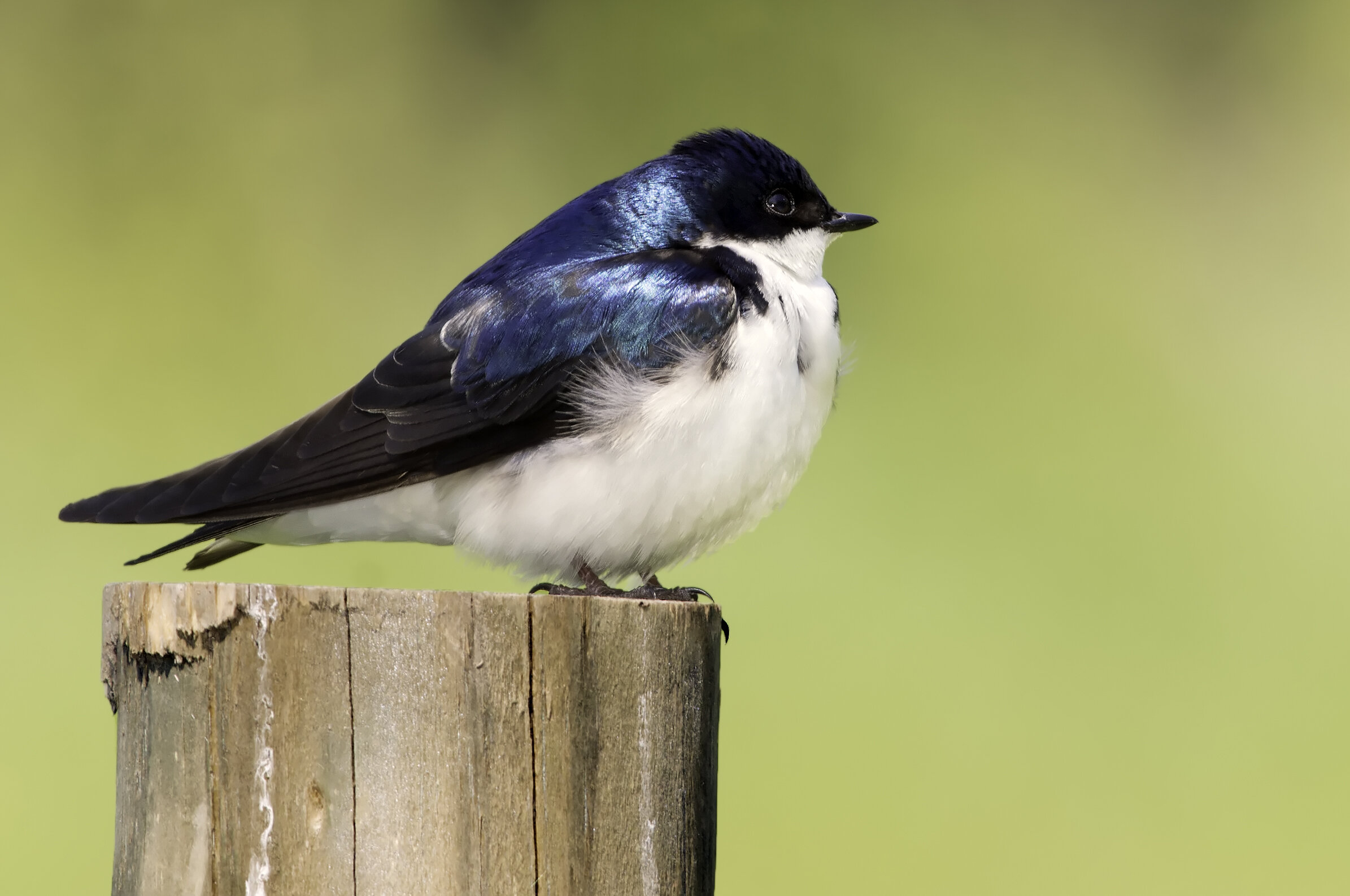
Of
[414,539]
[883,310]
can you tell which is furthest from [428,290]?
[414,539]

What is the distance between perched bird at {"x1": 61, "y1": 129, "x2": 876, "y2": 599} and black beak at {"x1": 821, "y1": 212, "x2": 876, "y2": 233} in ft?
0.67

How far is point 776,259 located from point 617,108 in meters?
4.33

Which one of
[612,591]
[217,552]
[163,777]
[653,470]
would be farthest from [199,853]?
[217,552]

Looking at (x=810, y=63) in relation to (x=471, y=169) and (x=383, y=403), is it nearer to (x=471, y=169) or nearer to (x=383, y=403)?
(x=471, y=169)

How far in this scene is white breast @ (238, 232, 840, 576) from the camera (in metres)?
2.10

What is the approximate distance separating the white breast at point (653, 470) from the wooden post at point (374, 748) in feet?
2.49

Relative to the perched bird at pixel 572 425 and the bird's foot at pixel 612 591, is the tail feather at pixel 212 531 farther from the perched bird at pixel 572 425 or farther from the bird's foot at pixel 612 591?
the bird's foot at pixel 612 591

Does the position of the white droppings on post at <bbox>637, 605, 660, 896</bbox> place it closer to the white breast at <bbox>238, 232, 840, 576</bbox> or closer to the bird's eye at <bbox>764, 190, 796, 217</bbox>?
the white breast at <bbox>238, 232, 840, 576</bbox>

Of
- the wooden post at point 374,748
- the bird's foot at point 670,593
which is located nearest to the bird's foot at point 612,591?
the bird's foot at point 670,593

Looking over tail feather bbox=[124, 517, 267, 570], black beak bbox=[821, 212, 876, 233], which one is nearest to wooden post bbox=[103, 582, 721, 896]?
tail feather bbox=[124, 517, 267, 570]

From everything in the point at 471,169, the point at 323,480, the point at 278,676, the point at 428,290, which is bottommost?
the point at 278,676

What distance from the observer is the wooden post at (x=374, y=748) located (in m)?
1.29

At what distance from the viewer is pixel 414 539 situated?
95.1 inches

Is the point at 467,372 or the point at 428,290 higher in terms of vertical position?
the point at 428,290
